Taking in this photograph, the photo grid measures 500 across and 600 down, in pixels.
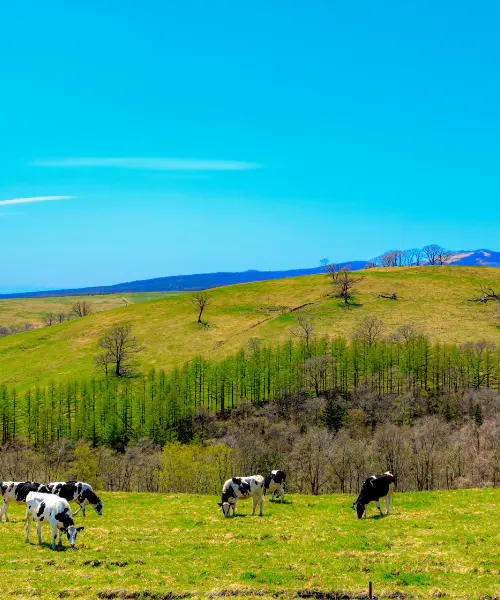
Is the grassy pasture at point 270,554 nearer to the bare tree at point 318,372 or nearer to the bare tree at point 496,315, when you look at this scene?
the bare tree at point 318,372

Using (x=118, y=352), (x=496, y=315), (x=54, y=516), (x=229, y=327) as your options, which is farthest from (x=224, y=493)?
(x=496, y=315)

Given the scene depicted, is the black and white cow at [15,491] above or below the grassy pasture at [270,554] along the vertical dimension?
above

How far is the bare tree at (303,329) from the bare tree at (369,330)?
15847 millimetres

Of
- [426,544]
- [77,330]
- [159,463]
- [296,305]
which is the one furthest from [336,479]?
[77,330]

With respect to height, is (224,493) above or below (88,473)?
above

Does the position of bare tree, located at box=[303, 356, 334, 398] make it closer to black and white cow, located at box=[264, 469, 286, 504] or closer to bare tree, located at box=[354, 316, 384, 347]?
bare tree, located at box=[354, 316, 384, 347]

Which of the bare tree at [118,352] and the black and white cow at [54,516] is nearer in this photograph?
the black and white cow at [54,516]

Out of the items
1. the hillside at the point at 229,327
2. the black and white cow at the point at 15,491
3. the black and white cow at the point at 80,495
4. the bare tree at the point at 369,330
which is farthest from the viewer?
the hillside at the point at 229,327

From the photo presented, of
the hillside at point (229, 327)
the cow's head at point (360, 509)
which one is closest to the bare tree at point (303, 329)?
the hillside at point (229, 327)

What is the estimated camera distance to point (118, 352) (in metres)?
156

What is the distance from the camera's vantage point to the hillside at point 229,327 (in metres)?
153

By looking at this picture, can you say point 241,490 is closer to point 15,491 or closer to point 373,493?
point 373,493

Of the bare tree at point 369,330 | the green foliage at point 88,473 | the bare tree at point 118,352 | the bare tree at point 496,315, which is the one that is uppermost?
the bare tree at point 496,315

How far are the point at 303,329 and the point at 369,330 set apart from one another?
980 inches
